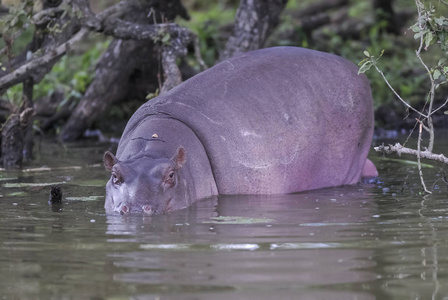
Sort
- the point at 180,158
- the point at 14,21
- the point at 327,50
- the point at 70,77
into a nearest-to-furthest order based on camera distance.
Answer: the point at 180,158 < the point at 14,21 < the point at 70,77 < the point at 327,50

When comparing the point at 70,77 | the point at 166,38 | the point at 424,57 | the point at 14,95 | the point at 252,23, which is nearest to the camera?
the point at 166,38

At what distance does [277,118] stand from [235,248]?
114 inches

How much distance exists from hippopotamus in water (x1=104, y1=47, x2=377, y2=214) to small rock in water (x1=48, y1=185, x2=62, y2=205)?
0.47 metres

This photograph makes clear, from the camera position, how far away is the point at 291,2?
18438mm

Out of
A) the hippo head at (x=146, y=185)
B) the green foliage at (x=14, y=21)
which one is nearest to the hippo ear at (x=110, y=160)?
the hippo head at (x=146, y=185)

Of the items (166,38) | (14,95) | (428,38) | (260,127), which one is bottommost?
(260,127)

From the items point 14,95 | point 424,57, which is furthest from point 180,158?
point 424,57

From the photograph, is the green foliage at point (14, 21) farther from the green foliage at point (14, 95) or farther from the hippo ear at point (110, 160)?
the hippo ear at point (110, 160)

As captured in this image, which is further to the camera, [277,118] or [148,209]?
[277,118]

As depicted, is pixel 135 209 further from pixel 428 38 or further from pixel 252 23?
pixel 252 23

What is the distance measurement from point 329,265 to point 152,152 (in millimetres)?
2667

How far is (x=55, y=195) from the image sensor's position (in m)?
6.36

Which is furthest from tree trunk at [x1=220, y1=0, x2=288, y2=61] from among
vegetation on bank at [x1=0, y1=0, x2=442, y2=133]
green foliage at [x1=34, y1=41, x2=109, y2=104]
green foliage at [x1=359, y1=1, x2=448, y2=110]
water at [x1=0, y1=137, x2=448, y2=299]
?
water at [x1=0, y1=137, x2=448, y2=299]

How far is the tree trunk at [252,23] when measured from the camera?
420 inches
